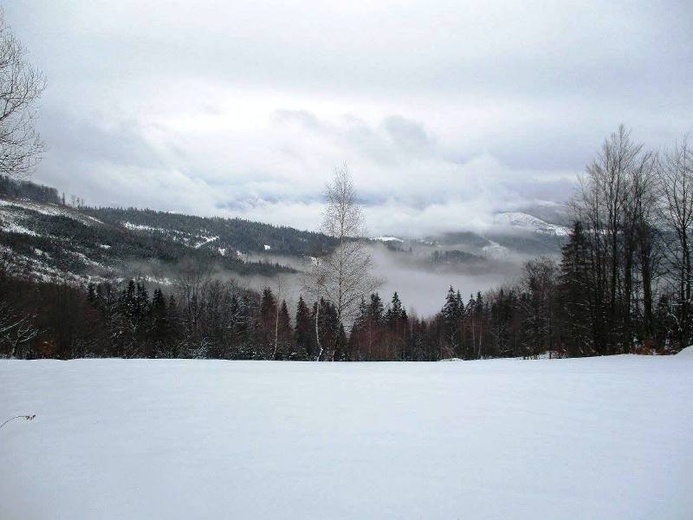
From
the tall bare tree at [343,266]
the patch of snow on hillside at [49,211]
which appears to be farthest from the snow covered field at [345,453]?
the patch of snow on hillside at [49,211]

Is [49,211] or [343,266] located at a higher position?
[49,211]

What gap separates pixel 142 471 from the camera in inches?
149

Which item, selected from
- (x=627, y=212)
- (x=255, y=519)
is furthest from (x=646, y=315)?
(x=255, y=519)

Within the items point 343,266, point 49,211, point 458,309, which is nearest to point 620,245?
point 343,266

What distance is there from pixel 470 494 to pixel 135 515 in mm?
2739

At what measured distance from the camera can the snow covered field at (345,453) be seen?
10.6 ft

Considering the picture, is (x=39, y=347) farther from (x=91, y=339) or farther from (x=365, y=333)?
(x=365, y=333)

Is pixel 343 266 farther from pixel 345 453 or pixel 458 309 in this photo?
pixel 458 309

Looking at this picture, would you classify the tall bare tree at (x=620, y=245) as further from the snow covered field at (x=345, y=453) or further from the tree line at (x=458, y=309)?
the snow covered field at (x=345, y=453)

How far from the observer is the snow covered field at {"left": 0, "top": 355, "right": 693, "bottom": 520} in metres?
3.23

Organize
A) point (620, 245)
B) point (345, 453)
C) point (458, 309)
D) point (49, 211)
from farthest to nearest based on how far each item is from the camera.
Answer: point (49, 211), point (458, 309), point (620, 245), point (345, 453)

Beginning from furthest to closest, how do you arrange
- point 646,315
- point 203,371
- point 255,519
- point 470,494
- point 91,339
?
point 91,339, point 646,315, point 203,371, point 470,494, point 255,519

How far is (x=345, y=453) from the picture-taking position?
4176mm

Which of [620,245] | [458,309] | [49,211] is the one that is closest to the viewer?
[620,245]
